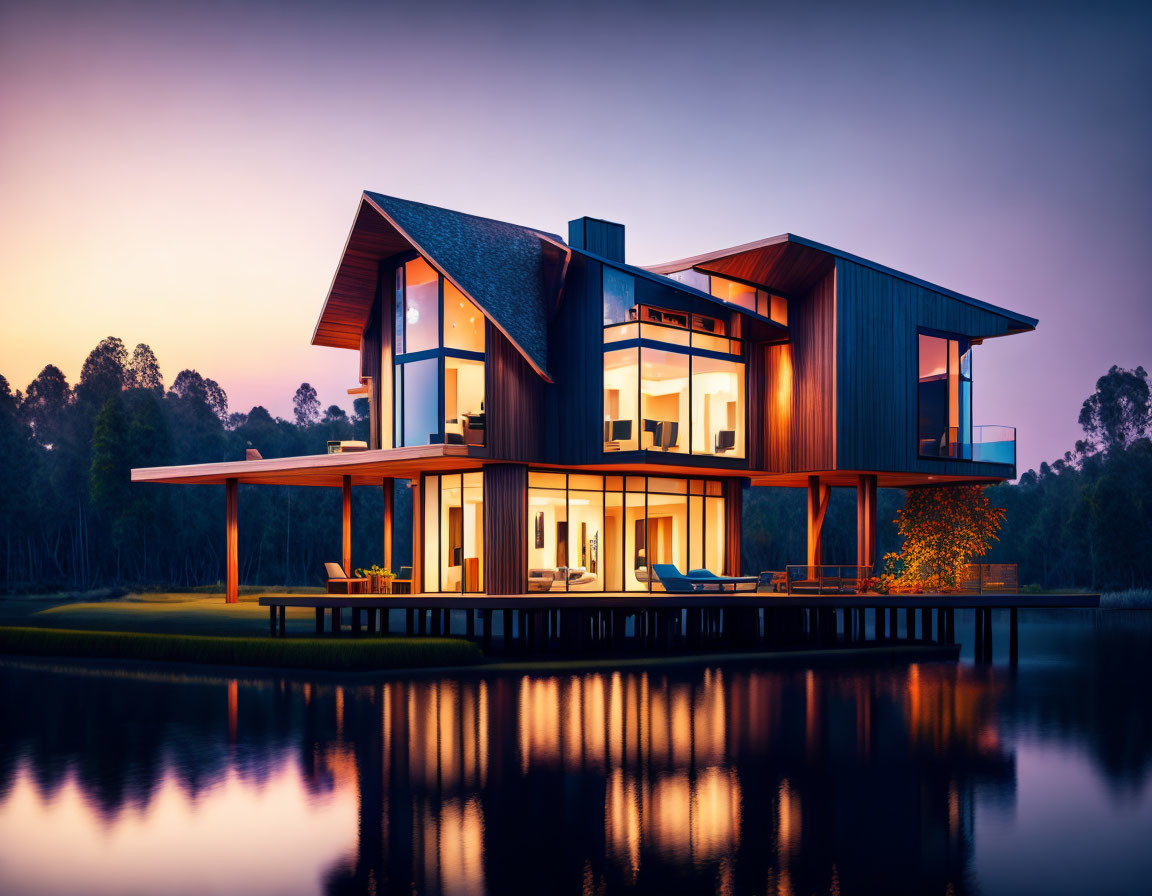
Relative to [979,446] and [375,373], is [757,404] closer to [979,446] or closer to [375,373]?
[979,446]

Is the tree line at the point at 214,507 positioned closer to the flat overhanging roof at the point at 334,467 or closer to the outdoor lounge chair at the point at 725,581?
the flat overhanging roof at the point at 334,467

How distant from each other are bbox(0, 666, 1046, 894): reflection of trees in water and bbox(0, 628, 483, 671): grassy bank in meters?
1.61

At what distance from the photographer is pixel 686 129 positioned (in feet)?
124

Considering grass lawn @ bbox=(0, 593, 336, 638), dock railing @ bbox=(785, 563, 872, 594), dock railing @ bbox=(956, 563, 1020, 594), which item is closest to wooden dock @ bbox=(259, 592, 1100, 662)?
dock railing @ bbox=(785, 563, 872, 594)

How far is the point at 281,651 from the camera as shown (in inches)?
832

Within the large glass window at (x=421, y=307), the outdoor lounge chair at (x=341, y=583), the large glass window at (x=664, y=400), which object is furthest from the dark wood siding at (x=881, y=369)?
the outdoor lounge chair at (x=341, y=583)

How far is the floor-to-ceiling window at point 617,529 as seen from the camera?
86.9ft

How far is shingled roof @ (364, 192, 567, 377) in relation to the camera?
25.1 meters

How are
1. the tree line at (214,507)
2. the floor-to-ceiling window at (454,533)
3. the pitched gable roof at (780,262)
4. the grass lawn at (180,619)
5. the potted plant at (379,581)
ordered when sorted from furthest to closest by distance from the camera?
the tree line at (214,507)
the grass lawn at (180,619)
the potted plant at (379,581)
the pitched gable roof at (780,262)
the floor-to-ceiling window at (454,533)

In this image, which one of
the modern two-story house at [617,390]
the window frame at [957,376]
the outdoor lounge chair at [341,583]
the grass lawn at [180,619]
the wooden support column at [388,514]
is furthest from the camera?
the wooden support column at [388,514]

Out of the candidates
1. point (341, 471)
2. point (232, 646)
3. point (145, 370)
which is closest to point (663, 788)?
point (232, 646)

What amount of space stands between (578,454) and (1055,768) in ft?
49.3

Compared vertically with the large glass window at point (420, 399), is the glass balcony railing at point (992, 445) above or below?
below

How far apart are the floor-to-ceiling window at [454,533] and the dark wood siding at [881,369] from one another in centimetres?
884
